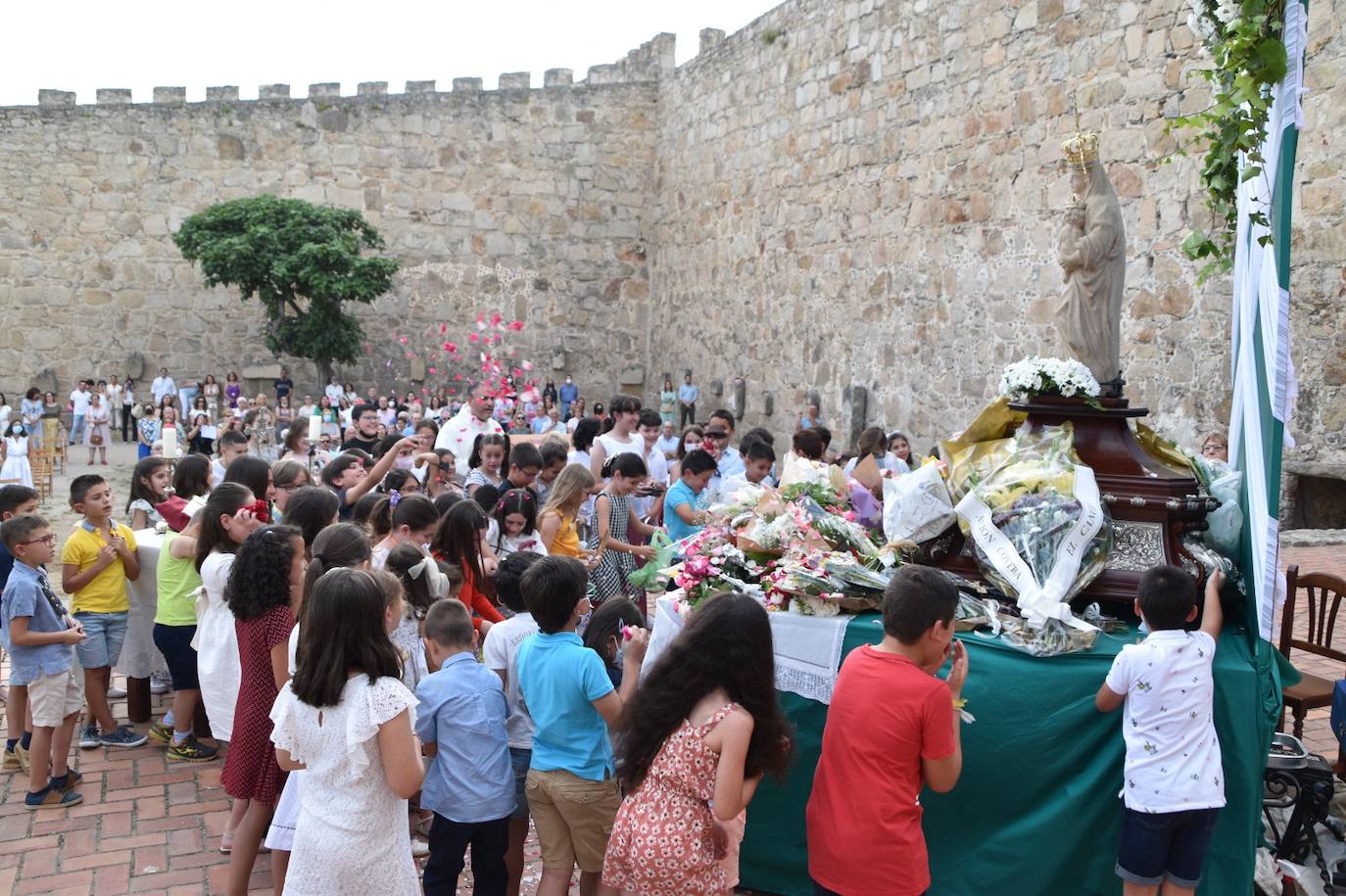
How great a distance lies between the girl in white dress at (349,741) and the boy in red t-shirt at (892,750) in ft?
3.77

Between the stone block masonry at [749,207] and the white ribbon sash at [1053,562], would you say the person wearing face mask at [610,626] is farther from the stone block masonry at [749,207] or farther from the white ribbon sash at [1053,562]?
the stone block masonry at [749,207]

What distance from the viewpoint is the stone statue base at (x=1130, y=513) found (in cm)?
440

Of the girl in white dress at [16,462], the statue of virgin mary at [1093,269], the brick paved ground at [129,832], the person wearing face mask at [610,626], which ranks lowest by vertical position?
the brick paved ground at [129,832]

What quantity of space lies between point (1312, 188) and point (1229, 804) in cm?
670

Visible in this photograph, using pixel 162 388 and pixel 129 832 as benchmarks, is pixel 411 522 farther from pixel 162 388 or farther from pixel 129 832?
pixel 162 388

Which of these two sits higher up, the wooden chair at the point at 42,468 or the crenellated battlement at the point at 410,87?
the crenellated battlement at the point at 410,87

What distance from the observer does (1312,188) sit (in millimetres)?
8859

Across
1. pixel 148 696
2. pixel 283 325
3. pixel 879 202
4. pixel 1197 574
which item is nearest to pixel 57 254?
pixel 283 325

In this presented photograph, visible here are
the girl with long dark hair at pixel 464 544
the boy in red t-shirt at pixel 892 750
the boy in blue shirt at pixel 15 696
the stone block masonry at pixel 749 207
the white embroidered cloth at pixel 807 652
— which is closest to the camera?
the boy in red t-shirt at pixel 892 750

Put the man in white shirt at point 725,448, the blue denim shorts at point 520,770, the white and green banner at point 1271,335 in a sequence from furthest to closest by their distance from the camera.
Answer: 1. the man in white shirt at point 725,448
2. the blue denim shorts at point 520,770
3. the white and green banner at point 1271,335

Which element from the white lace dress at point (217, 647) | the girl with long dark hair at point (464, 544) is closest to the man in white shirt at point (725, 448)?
the girl with long dark hair at point (464, 544)

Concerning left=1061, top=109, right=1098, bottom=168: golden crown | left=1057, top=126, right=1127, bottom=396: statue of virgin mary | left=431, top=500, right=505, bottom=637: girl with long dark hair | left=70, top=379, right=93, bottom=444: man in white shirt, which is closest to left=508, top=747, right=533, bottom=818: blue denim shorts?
left=431, top=500, right=505, bottom=637: girl with long dark hair

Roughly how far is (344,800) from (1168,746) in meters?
2.43

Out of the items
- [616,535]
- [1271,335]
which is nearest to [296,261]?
[616,535]
